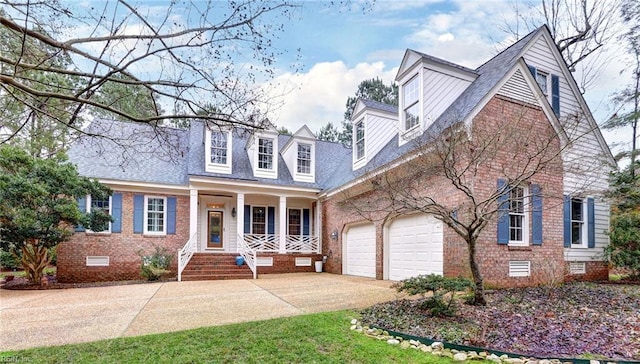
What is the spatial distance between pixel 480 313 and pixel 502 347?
1535 mm

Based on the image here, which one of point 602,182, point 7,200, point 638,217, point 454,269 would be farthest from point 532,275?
point 7,200

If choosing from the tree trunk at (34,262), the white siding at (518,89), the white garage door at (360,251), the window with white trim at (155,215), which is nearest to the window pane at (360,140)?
the white garage door at (360,251)

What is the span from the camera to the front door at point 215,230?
632 inches

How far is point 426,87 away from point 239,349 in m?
8.66

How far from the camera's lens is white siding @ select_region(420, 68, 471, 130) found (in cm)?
1013

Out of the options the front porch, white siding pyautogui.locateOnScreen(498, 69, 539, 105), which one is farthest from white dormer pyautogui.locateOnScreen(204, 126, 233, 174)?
white siding pyautogui.locateOnScreen(498, 69, 539, 105)

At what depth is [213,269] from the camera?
12.8 m

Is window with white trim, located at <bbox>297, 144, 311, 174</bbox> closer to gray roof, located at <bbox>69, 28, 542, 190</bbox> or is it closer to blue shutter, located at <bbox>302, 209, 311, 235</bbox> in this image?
gray roof, located at <bbox>69, 28, 542, 190</bbox>

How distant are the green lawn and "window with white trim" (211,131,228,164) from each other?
10.7 meters

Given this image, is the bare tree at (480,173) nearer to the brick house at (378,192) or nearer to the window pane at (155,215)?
the brick house at (378,192)

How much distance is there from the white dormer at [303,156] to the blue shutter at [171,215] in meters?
5.24

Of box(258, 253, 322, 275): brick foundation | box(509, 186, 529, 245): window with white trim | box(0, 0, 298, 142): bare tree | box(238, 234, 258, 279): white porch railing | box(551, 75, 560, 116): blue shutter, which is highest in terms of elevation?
box(551, 75, 560, 116): blue shutter

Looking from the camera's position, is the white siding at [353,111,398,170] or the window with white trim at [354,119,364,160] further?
the window with white trim at [354,119,364,160]

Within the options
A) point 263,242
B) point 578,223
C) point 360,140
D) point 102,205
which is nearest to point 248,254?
point 263,242
